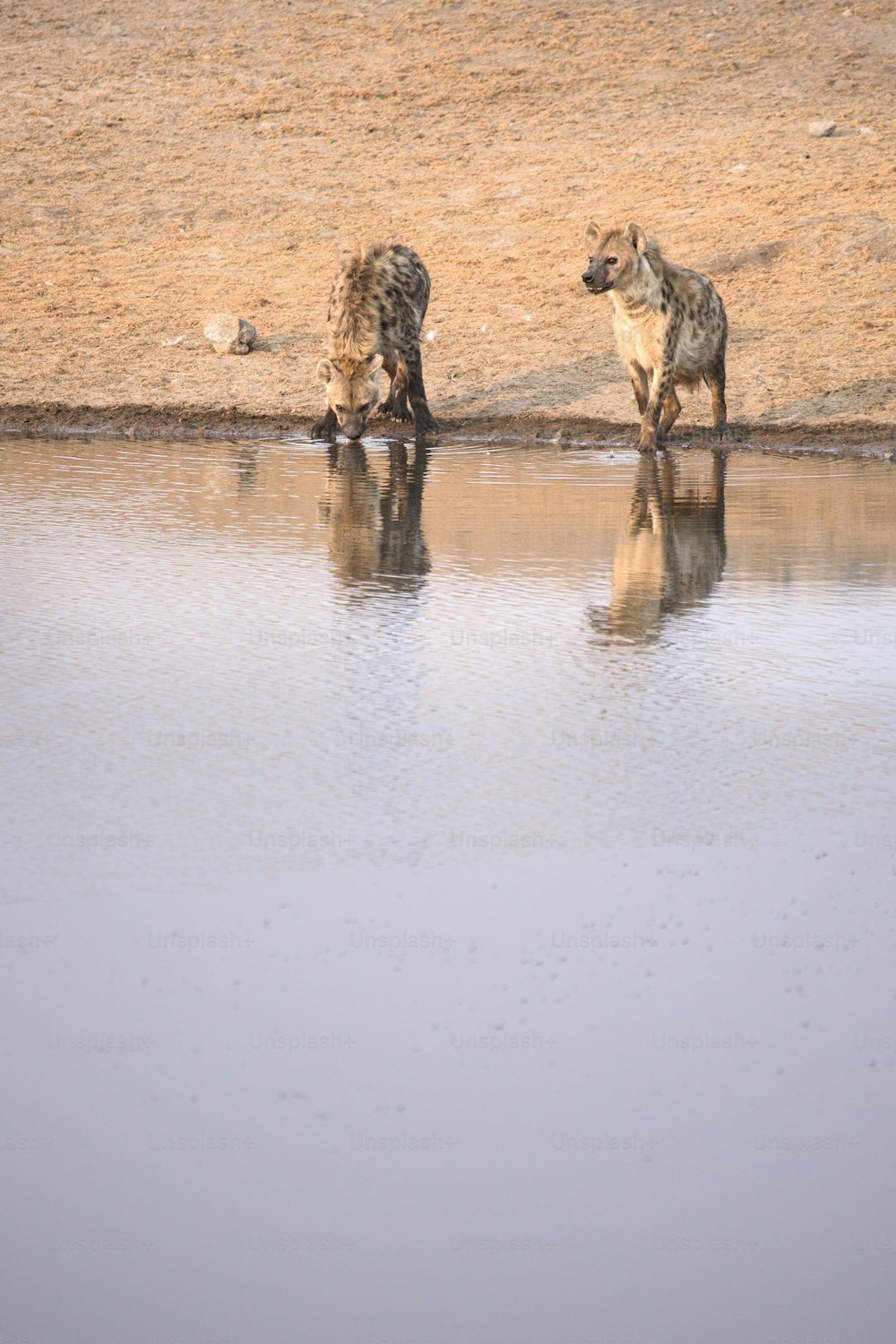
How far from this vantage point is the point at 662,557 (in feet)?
22.9

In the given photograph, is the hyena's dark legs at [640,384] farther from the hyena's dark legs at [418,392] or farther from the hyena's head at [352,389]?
the hyena's head at [352,389]

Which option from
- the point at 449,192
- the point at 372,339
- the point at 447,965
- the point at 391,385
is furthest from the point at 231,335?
the point at 447,965

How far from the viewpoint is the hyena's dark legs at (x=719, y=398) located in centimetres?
1115

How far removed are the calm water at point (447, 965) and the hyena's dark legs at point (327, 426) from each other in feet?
17.4

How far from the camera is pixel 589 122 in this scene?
838 inches

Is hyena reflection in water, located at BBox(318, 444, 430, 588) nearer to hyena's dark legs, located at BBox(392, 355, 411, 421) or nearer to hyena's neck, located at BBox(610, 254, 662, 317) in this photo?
hyena's dark legs, located at BBox(392, 355, 411, 421)

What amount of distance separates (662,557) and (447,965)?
4.01 metres

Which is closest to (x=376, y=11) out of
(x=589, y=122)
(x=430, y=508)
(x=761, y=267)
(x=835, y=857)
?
(x=589, y=122)

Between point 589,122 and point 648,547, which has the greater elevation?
point 589,122

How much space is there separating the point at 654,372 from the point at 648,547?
379cm

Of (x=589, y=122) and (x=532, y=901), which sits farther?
(x=589, y=122)

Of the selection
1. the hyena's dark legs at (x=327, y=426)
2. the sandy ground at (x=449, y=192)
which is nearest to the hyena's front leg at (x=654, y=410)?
the sandy ground at (x=449, y=192)

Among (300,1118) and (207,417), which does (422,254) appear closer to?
(207,417)

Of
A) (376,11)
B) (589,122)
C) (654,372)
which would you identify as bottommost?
(654,372)
